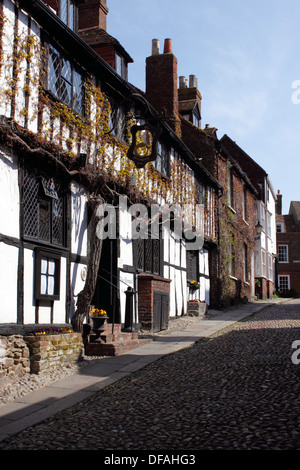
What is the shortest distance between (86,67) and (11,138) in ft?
11.3

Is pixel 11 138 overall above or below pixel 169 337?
above

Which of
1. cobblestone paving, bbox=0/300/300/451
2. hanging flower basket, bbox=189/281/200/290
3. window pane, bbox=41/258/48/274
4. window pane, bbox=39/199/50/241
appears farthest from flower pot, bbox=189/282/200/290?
window pane, bbox=41/258/48/274

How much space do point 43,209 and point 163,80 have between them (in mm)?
10382

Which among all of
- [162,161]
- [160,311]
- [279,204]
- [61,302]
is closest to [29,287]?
[61,302]

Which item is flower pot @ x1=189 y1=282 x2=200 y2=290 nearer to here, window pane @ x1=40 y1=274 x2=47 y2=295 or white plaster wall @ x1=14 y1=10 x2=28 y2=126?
window pane @ x1=40 y1=274 x2=47 y2=295

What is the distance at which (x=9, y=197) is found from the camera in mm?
7770

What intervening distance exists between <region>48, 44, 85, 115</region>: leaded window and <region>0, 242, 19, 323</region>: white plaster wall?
10.6 ft

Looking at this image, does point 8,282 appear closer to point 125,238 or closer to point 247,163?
point 125,238

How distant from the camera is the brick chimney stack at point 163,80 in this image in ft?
57.1

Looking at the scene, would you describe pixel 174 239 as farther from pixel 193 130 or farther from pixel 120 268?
pixel 193 130

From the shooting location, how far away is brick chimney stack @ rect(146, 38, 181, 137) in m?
17.4

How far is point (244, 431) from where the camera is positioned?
15.1 ft

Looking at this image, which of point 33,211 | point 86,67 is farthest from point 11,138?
point 86,67

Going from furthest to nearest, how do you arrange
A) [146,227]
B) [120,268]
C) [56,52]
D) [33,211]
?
[146,227], [120,268], [56,52], [33,211]
